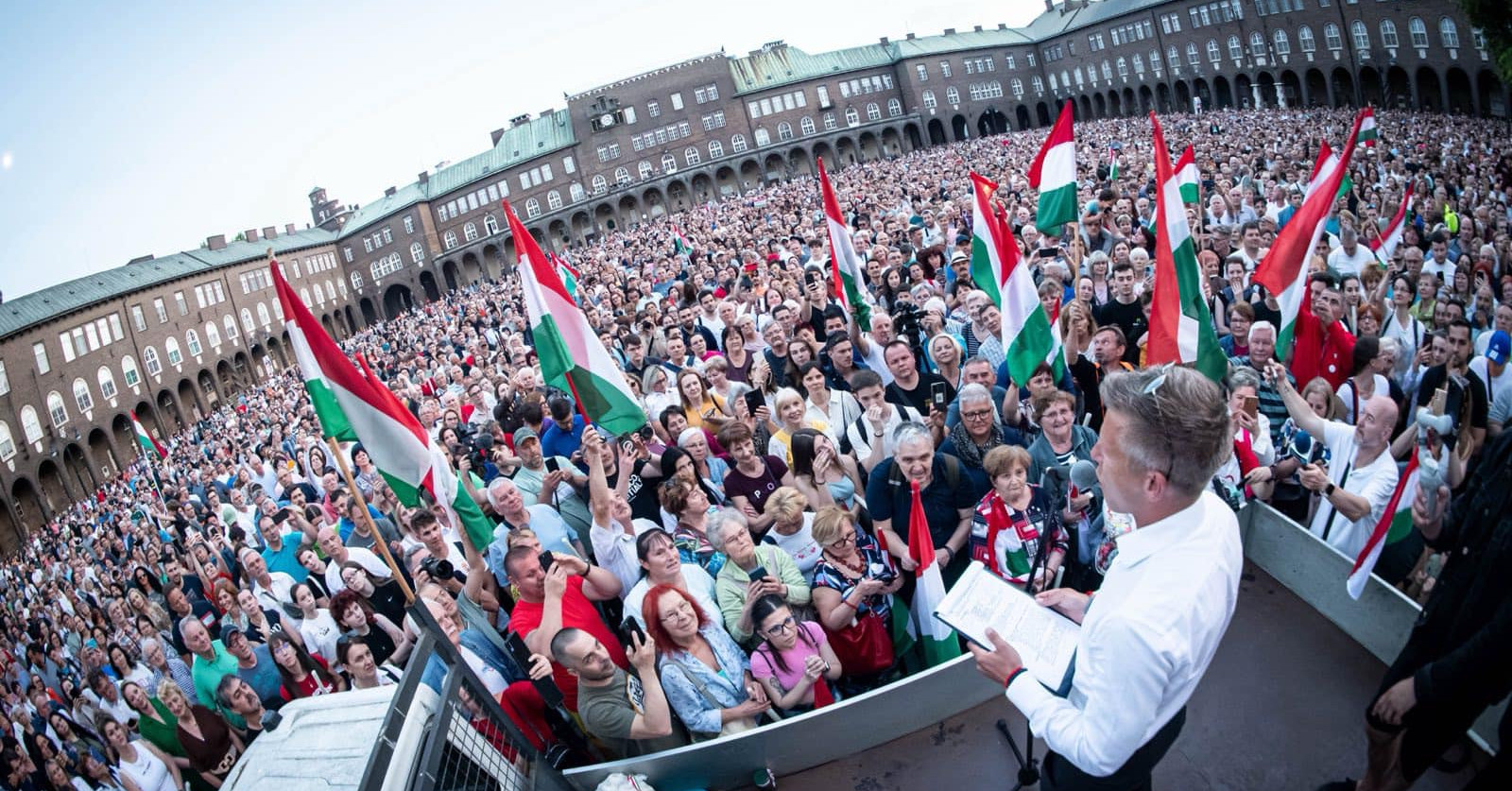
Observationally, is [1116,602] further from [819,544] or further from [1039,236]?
[1039,236]

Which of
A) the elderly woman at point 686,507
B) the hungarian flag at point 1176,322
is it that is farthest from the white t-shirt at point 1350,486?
the elderly woman at point 686,507

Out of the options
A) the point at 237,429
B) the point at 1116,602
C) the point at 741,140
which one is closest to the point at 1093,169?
the point at 1116,602

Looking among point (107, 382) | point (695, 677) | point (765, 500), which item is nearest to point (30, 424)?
point (107, 382)

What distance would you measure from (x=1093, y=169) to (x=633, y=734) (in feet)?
77.5

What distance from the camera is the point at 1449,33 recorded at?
39.9 meters

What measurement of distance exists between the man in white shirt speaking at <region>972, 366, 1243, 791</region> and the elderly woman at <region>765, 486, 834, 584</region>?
7.27ft

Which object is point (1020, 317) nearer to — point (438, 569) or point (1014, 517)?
point (1014, 517)

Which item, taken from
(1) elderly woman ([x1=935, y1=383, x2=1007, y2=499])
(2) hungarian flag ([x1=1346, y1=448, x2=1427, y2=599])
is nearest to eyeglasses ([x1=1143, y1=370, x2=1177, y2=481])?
(2) hungarian flag ([x1=1346, y1=448, x2=1427, y2=599])

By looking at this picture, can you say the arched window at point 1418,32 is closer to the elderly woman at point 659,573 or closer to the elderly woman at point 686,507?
the elderly woman at point 686,507

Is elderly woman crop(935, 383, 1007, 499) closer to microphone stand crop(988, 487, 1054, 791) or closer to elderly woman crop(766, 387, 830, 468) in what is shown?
elderly woman crop(766, 387, 830, 468)

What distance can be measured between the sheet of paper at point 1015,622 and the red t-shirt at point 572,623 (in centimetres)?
203

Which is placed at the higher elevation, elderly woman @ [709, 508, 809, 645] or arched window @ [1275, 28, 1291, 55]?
arched window @ [1275, 28, 1291, 55]

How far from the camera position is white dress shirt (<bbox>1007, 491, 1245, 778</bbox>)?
1.96 m

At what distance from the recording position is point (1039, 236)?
476 inches
